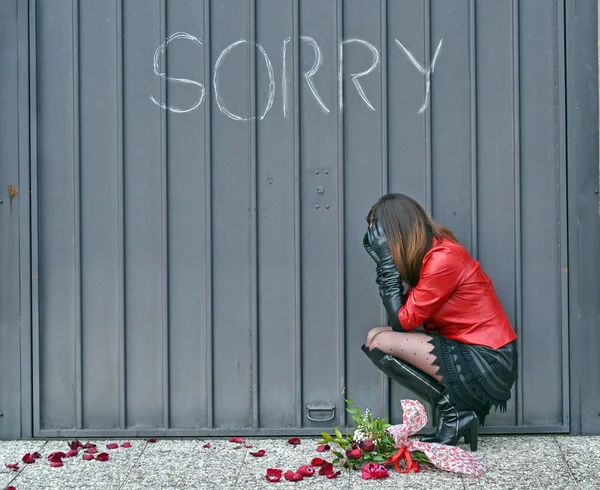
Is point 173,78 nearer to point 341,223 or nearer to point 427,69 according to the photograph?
point 341,223

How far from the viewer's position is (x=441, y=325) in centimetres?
393

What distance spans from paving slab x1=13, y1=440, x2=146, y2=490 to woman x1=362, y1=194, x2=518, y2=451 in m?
1.35

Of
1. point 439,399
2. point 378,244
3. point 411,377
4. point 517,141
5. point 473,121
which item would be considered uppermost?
point 473,121

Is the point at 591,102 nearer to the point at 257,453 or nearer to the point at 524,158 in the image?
the point at 524,158

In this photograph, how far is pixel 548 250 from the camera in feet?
13.7

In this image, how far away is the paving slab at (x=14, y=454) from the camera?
370cm

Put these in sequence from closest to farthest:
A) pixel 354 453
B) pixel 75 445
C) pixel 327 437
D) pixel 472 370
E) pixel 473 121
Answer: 1. pixel 354 453
2. pixel 472 370
3. pixel 327 437
4. pixel 75 445
5. pixel 473 121

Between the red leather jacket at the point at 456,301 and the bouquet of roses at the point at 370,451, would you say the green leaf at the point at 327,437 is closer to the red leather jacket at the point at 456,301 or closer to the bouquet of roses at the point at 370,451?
the bouquet of roses at the point at 370,451

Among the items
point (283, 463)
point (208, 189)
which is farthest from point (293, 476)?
point (208, 189)

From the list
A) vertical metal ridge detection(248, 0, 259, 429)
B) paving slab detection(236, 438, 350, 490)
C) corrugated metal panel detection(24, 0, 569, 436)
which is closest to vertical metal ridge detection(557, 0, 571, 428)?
corrugated metal panel detection(24, 0, 569, 436)

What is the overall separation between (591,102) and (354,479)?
2316 mm

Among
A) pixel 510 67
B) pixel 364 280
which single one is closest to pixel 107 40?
pixel 364 280

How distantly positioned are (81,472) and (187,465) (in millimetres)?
504

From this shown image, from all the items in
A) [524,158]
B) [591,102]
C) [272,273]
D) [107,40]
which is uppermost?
[107,40]
